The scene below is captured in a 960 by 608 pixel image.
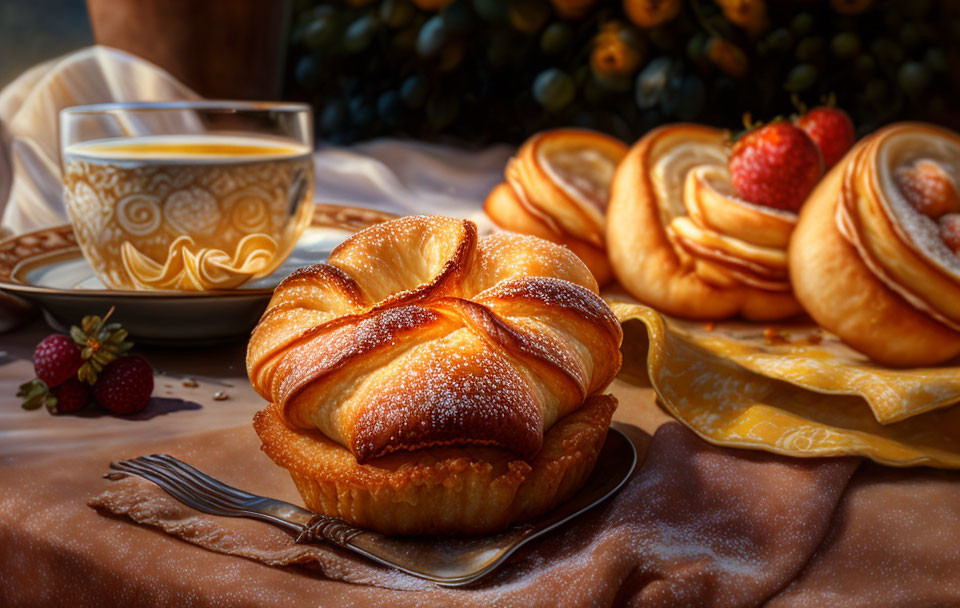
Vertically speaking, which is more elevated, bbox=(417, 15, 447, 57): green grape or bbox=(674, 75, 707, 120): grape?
bbox=(417, 15, 447, 57): green grape

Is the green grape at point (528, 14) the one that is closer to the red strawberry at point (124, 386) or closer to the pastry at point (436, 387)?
the pastry at point (436, 387)

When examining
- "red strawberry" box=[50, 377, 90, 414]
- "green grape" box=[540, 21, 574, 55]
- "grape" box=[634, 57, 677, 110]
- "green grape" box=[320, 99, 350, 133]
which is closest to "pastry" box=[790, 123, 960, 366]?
"grape" box=[634, 57, 677, 110]

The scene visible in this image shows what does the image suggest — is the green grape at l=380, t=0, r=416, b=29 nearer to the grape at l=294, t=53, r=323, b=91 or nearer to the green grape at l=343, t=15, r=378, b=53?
the green grape at l=343, t=15, r=378, b=53

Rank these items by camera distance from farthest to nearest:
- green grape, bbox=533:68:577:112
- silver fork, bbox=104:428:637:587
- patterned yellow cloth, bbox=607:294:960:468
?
green grape, bbox=533:68:577:112
patterned yellow cloth, bbox=607:294:960:468
silver fork, bbox=104:428:637:587

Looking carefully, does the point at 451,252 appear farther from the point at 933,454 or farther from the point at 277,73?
the point at 277,73

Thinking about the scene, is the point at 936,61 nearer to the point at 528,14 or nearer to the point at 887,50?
the point at 887,50

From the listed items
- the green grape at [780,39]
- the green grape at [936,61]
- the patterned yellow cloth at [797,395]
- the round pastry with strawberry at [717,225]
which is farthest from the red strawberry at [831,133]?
the green grape at [936,61]

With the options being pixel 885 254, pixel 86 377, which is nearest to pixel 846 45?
pixel 885 254
